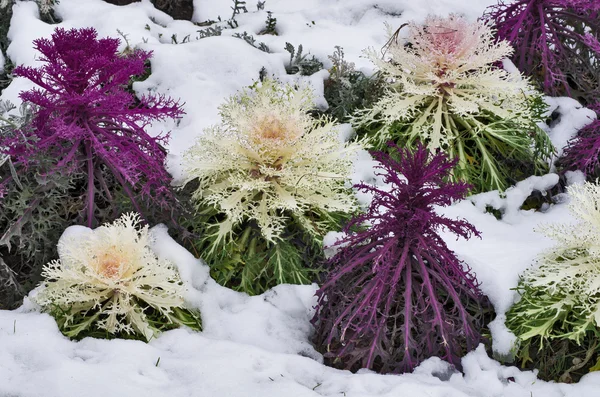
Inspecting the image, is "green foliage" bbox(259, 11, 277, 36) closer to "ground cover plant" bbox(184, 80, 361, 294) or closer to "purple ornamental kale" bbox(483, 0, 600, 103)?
"purple ornamental kale" bbox(483, 0, 600, 103)

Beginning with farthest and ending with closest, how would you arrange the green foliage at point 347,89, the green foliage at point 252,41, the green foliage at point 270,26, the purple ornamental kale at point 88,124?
the green foliage at point 270,26 → the green foliage at point 252,41 → the green foliage at point 347,89 → the purple ornamental kale at point 88,124

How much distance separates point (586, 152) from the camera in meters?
3.47

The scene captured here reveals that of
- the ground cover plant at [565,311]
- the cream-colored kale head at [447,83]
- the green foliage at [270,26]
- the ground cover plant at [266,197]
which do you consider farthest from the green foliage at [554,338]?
the green foliage at [270,26]

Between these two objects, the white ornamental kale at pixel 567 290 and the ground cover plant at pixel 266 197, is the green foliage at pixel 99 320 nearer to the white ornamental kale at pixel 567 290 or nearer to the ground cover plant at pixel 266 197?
the ground cover plant at pixel 266 197

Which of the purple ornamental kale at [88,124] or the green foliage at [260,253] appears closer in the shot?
the purple ornamental kale at [88,124]

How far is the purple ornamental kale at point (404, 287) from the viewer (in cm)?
240

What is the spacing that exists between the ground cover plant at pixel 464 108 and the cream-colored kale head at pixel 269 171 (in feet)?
2.16

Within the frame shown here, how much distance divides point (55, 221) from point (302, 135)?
1193 millimetres

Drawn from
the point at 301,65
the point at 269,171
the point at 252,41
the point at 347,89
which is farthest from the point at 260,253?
the point at 252,41

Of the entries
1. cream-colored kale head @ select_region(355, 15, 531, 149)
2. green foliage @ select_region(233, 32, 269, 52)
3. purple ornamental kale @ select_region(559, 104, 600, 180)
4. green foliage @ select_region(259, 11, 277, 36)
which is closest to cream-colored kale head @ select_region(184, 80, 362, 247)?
cream-colored kale head @ select_region(355, 15, 531, 149)

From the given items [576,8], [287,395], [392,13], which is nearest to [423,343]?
[287,395]

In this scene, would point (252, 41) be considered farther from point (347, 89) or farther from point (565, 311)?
point (565, 311)

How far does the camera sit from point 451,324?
2475mm

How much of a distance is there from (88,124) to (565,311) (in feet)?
7.01
